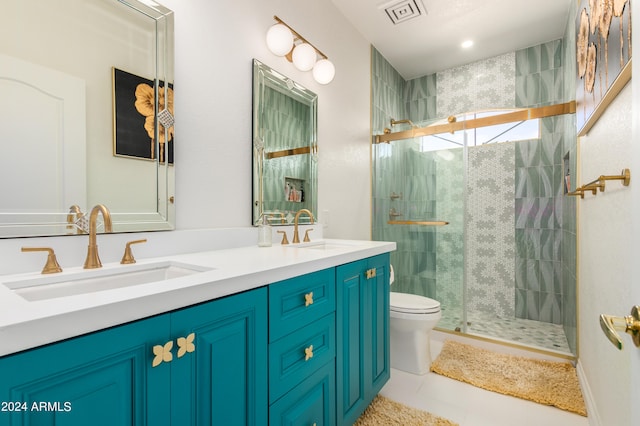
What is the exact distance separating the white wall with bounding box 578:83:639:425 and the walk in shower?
0.96 m

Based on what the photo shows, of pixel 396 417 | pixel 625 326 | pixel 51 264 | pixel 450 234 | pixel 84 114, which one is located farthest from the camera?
pixel 450 234

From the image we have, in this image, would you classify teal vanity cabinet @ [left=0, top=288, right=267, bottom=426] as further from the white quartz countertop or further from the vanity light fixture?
the vanity light fixture

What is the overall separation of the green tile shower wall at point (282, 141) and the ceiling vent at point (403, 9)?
1.06 metres

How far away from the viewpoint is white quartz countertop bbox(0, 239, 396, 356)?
0.50 meters

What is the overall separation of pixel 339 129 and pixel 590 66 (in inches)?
58.1

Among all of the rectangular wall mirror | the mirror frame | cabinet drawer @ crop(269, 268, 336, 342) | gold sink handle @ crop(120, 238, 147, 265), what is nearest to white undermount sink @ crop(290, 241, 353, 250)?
the mirror frame

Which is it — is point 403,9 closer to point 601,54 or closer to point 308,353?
point 601,54

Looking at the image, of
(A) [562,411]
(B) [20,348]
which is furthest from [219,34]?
(A) [562,411]

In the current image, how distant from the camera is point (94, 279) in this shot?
958 mm

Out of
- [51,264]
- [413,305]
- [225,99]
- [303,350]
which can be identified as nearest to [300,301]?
[303,350]

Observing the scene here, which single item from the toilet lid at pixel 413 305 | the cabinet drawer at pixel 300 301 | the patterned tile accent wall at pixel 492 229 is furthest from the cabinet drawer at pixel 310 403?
the patterned tile accent wall at pixel 492 229

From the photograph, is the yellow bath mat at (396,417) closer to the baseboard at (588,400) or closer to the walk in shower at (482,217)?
the baseboard at (588,400)

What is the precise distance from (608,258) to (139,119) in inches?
76.5

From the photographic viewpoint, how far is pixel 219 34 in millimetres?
1492
